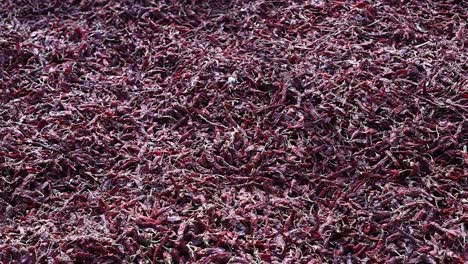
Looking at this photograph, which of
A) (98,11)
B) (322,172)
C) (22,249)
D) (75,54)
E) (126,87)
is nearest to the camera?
(22,249)

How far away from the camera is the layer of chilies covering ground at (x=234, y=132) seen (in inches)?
90.3

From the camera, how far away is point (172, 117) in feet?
9.12

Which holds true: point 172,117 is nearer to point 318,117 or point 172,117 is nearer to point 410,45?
point 318,117

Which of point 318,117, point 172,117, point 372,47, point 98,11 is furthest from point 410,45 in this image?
point 98,11

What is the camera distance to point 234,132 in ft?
8.75

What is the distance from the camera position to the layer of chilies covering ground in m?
2.29

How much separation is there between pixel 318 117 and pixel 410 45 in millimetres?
665

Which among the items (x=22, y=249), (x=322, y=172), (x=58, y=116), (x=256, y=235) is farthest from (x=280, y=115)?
(x=22, y=249)

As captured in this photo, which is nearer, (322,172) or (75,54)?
(322,172)

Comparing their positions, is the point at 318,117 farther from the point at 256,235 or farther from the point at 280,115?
the point at 256,235

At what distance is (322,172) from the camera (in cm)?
252

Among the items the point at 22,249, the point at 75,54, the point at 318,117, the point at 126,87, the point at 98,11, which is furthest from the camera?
the point at 98,11

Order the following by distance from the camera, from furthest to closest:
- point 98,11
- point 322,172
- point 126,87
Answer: point 98,11
point 126,87
point 322,172

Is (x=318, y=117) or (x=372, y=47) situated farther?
(x=372, y=47)
